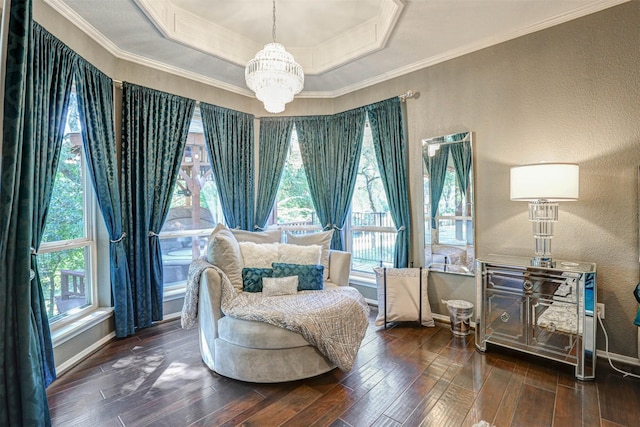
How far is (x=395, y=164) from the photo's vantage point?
3430mm

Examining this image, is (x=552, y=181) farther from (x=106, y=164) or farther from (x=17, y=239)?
(x=106, y=164)

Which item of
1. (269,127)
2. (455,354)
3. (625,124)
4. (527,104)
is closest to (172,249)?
(269,127)

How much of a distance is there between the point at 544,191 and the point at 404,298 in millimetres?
1563

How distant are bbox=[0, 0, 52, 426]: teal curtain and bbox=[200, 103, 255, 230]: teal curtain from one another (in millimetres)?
2121

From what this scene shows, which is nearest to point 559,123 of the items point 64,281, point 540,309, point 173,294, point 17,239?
point 540,309

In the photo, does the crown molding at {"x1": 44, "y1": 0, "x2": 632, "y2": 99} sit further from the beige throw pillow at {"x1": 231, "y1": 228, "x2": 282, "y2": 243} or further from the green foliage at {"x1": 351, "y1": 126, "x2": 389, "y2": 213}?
the beige throw pillow at {"x1": 231, "y1": 228, "x2": 282, "y2": 243}

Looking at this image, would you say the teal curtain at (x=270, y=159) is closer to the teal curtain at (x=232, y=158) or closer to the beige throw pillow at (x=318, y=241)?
the teal curtain at (x=232, y=158)

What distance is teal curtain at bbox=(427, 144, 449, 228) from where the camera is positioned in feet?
10.3

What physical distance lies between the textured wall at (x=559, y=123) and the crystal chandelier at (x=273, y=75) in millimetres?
1508

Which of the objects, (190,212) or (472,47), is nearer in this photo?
(472,47)

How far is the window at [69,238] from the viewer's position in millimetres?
2340

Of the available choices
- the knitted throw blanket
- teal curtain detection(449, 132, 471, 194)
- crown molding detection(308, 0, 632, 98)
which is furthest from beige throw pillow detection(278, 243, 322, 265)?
crown molding detection(308, 0, 632, 98)

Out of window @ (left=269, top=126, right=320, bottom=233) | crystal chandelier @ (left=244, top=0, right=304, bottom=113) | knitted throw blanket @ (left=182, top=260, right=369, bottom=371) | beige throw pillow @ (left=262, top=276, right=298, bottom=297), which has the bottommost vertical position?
knitted throw blanket @ (left=182, top=260, right=369, bottom=371)

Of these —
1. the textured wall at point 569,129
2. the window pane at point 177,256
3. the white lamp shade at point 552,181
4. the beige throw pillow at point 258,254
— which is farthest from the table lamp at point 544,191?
the window pane at point 177,256
